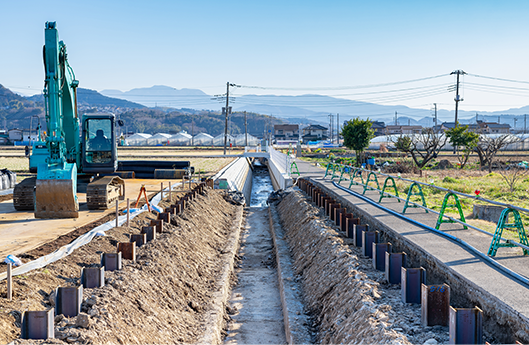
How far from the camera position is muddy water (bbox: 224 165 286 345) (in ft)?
27.4

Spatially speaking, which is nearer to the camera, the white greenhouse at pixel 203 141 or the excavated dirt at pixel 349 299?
the excavated dirt at pixel 349 299

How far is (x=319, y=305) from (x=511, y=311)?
11.9ft

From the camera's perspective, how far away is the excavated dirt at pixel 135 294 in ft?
18.1

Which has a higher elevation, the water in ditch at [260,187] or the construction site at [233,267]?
the construction site at [233,267]

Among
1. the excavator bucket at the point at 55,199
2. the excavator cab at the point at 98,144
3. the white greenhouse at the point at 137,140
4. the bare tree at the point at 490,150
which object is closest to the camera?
the excavator bucket at the point at 55,199

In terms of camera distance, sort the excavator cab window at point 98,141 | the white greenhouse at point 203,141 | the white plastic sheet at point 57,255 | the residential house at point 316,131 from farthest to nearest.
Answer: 1. the residential house at point 316,131
2. the white greenhouse at point 203,141
3. the excavator cab window at point 98,141
4. the white plastic sheet at point 57,255

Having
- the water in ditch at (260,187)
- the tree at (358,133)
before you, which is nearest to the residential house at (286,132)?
the water in ditch at (260,187)

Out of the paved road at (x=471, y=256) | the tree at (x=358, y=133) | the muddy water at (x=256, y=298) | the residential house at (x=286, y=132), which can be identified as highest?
the residential house at (x=286, y=132)

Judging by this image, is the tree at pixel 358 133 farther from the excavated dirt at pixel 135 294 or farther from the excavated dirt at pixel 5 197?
the excavated dirt at pixel 135 294

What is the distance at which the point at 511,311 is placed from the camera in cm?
524

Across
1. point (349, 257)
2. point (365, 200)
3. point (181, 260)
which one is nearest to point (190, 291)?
point (181, 260)

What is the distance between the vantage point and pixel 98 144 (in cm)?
1667

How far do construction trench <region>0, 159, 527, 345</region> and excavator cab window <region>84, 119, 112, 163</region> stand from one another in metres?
4.29

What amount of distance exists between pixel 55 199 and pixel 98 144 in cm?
388
